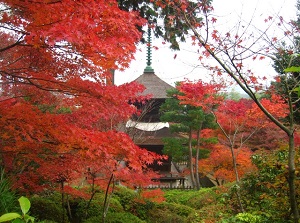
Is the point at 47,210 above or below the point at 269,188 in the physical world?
below

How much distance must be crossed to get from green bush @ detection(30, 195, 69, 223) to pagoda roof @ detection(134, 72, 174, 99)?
9.09 meters

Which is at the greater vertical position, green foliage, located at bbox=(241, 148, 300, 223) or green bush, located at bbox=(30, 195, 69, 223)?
green foliage, located at bbox=(241, 148, 300, 223)

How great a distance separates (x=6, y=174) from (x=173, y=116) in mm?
8479

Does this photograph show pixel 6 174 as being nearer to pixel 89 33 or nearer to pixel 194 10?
pixel 89 33

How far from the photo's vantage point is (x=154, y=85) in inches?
669

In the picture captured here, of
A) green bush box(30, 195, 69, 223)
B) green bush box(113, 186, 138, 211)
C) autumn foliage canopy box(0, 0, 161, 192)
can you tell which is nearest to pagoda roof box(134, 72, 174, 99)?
green bush box(113, 186, 138, 211)

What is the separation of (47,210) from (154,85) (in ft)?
36.0

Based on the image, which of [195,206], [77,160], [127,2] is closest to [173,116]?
[195,206]

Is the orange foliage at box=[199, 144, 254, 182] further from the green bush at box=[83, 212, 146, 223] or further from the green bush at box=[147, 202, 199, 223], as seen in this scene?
the green bush at box=[83, 212, 146, 223]

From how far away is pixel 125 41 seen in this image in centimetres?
380

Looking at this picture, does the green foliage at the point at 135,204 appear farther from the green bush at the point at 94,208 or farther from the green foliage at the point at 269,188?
the green foliage at the point at 269,188

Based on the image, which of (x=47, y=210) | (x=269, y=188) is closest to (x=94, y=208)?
(x=47, y=210)

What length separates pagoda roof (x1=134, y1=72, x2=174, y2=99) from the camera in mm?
16022

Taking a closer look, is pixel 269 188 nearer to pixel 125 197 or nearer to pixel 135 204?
pixel 135 204
